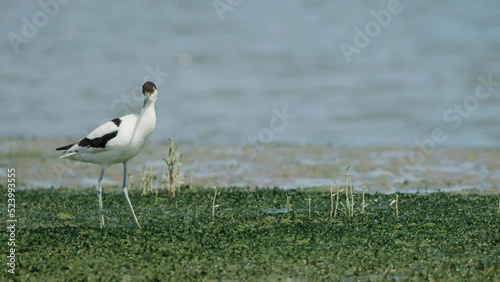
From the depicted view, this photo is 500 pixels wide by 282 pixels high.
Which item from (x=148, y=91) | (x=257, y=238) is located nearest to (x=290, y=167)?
(x=148, y=91)

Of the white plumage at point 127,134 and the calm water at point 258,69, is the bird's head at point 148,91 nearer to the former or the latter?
the white plumage at point 127,134

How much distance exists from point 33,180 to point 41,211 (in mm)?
2430

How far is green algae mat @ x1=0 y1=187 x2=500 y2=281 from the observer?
21.7 ft

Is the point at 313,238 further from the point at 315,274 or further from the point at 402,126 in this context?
the point at 402,126

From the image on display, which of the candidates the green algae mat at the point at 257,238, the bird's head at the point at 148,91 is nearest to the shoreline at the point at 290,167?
the green algae mat at the point at 257,238

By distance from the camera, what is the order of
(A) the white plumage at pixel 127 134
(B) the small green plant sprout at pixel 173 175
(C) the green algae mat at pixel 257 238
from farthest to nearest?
(B) the small green plant sprout at pixel 173 175
(A) the white plumage at pixel 127 134
(C) the green algae mat at pixel 257 238

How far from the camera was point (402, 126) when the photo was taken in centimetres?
1523

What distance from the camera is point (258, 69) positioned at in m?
20.3

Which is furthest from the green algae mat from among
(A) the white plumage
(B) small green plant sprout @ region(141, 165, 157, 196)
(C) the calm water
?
(C) the calm water

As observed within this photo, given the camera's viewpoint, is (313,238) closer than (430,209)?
Yes

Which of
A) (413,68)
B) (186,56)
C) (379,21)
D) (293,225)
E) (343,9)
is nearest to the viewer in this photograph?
(293,225)

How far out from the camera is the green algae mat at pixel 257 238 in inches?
261

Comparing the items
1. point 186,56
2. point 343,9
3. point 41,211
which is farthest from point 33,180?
point 343,9

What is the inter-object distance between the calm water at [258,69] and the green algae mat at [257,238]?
4.63 meters
